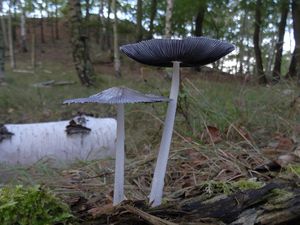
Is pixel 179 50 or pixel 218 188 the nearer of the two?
pixel 179 50

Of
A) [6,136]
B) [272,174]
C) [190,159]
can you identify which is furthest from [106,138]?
[272,174]

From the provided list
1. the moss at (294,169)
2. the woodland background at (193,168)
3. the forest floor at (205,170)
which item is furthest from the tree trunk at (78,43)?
the moss at (294,169)

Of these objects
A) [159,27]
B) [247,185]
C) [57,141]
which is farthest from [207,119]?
[159,27]

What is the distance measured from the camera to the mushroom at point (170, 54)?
144 cm

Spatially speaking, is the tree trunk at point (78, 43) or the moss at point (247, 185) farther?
the tree trunk at point (78, 43)

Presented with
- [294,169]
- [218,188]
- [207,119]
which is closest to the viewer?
[218,188]

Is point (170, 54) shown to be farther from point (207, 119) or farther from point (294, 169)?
point (207, 119)

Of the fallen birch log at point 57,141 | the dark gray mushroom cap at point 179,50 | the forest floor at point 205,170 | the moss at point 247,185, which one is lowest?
the fallen birch log at point 57,141

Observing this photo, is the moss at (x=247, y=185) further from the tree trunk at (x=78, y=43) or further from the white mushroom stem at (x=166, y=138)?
the tree trunk at (x=78, y=43)

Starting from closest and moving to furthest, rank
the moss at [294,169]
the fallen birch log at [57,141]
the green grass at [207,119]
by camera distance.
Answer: the moss at [294,169]
the green grass at [207,119]
the fallen birch log at [57,141]

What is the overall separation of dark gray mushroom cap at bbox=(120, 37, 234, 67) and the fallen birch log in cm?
256

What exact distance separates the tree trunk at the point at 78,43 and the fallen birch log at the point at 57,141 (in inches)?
200

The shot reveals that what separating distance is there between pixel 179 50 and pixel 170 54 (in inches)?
1.5

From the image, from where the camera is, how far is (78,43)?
9172 millimetres
